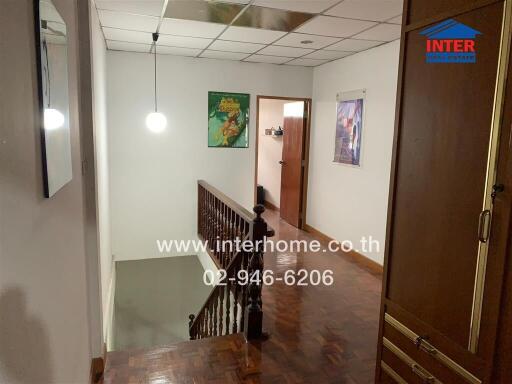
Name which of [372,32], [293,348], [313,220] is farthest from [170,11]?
[313,220]

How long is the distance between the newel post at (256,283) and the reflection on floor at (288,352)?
117 millimetres

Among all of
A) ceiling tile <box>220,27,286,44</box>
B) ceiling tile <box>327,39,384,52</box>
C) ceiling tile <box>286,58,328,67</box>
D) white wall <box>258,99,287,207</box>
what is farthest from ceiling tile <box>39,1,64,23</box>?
white wall <box>258,99,287,207</box>

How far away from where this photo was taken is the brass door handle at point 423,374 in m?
1.77

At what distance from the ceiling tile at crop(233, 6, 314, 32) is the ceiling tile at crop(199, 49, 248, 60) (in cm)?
136

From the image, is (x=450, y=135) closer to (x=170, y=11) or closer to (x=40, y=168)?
(x=40, y=168)

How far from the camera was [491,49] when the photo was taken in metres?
1.42

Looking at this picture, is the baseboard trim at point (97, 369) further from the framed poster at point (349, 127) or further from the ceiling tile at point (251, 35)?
the framed poster at point (349, 127)

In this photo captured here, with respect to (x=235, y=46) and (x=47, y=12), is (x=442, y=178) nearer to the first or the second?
(x=47, y=12)

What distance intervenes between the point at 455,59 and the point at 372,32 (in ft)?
8.41

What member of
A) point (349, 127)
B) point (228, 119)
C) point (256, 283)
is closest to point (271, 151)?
point (228, 119)

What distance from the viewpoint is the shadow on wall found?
775mm

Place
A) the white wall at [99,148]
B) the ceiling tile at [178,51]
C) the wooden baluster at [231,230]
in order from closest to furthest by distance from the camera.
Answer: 1. the white wall at [99,148]
2. the wooden baluster at [231,230]
3. the ceiling tile at [178,51]

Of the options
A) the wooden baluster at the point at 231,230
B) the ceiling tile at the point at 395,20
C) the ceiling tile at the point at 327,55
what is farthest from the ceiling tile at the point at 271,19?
the wooden baluster at the point at 231,230

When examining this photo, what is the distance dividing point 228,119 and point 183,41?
1438 mm
